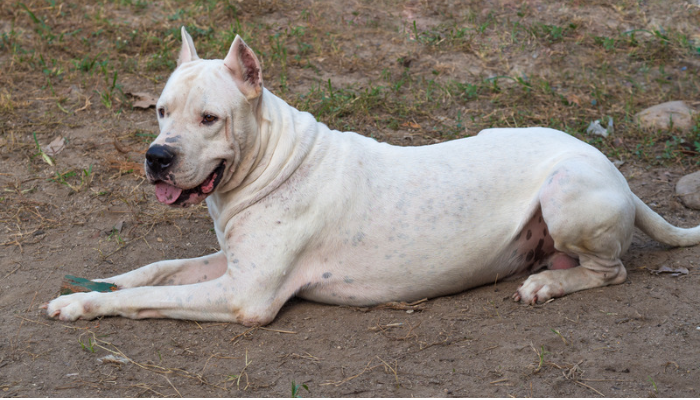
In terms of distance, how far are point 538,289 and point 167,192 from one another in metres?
2.36

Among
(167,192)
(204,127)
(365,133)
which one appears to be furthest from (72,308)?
(365,133)

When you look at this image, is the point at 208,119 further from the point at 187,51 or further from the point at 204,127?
the point at 187,51

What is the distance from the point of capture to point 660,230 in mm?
4809

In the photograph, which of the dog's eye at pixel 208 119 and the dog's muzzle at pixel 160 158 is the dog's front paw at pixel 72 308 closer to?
the dog's muzzle at pixel 160 158

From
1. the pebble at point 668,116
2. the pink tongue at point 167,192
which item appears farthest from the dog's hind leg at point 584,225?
the pebble at point 668,116

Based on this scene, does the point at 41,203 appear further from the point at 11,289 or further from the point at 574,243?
the point at 574,243

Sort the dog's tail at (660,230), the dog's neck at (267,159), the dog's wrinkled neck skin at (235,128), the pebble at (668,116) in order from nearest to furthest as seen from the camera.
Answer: the dog's wrinkled neck skin at (235,128), the dog's neck at (267,159), the dog's tail at (660,230), the pebble at (668,116)

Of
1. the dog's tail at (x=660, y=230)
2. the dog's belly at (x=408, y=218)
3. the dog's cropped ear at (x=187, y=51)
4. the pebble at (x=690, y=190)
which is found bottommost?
the pebble at (x=690, y=190)

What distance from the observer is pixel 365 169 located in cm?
437

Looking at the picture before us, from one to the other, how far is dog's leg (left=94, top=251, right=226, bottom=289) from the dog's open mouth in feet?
2.50

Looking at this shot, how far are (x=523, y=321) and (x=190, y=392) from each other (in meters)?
1.97

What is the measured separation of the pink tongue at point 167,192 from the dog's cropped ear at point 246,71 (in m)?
0.69

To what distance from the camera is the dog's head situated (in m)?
3.88

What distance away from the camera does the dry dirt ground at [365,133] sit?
3654mm
